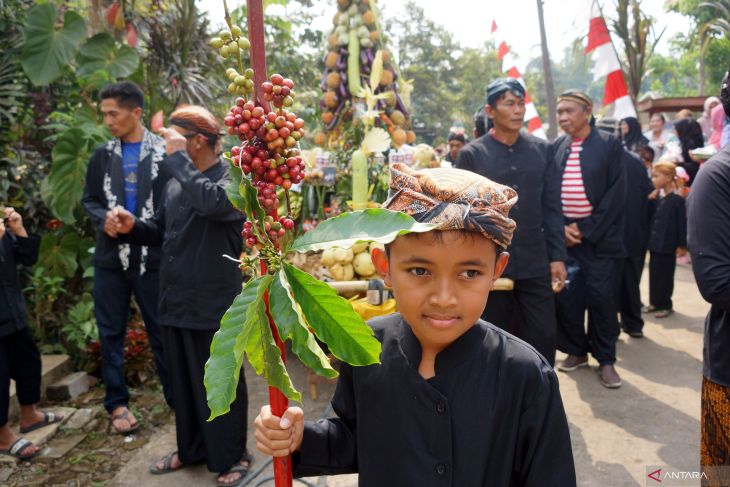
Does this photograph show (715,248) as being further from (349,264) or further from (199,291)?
(349,264)

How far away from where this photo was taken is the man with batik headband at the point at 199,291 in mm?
2986

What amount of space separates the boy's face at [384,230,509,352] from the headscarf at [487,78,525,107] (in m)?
2.03

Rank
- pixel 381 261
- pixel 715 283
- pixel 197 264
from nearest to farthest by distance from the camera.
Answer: pixel 381 261 → pixel 715 283 → pixel 197 264

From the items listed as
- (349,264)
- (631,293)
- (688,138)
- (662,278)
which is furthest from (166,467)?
(688,138)

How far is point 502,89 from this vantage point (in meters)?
3.17

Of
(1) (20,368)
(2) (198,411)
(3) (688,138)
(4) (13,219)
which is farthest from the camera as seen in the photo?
(3) (688,138)

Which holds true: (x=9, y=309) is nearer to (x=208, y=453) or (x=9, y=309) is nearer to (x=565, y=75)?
(x=208, y=453)

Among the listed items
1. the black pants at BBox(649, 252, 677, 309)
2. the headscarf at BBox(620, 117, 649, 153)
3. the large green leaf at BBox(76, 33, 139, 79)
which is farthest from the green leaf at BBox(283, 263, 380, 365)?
the headscarf at BBox(620, 117, 649, 153)

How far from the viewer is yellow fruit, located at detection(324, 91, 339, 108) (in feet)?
17.1

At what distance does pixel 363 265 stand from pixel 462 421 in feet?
9.34

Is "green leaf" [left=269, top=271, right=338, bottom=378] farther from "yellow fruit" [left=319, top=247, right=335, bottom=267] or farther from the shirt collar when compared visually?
"yellow fruit" [left=319, top=247, right=335, bottom=267]

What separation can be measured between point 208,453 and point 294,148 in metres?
2.50

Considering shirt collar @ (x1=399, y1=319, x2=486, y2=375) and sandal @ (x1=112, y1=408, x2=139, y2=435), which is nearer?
shirt collar @ (x1=399, y1=319, x2=486, y2=375)

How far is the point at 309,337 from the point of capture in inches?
38.6
